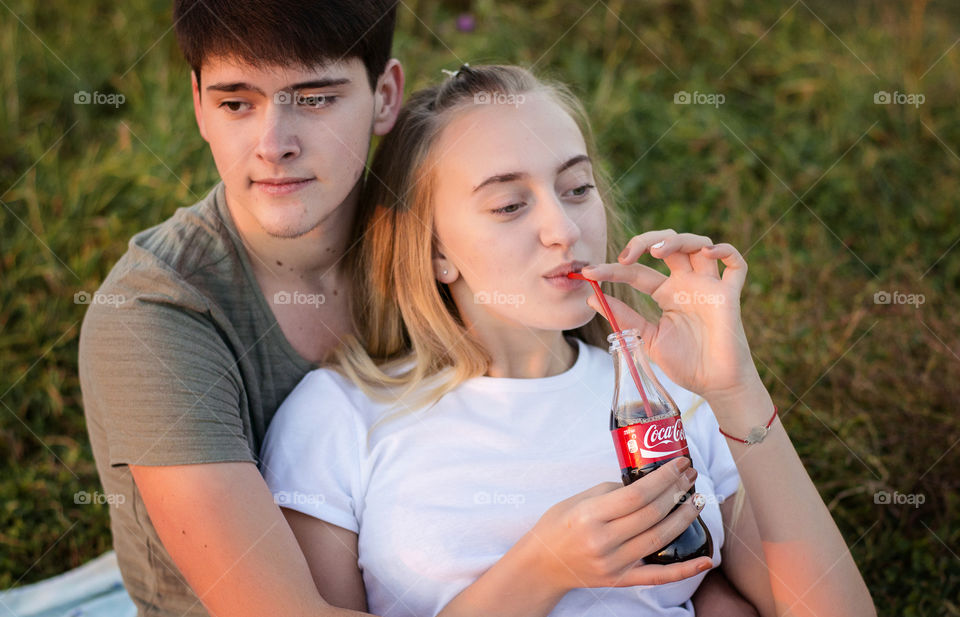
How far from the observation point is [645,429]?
7.22ft

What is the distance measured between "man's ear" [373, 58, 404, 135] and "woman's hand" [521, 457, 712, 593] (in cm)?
159

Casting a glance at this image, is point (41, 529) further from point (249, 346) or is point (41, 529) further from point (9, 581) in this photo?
point (249, 346)

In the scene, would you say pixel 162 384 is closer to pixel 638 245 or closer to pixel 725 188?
pixel 638 245

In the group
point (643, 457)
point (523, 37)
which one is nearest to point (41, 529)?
point (643, 457)

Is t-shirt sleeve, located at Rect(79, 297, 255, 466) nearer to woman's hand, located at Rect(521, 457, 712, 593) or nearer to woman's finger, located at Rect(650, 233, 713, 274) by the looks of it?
woman's hand, located at Rect(521, 457, 712, 593)

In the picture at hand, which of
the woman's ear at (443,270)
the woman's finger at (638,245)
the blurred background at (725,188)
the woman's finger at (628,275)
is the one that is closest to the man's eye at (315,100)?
the woman's ear at (443,270)

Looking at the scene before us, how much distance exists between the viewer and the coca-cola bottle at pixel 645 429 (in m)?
2.20

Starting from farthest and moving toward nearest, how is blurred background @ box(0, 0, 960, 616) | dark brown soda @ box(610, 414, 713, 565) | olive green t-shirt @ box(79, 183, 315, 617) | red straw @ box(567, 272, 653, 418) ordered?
blurred background @ box(0, 0, 960, 616), olive green t-shirt @ box(79, 183, 315, 617), red straw @ box(567, 272, 653, 418), dark brown soda @ box(610, 414, 713, 565)

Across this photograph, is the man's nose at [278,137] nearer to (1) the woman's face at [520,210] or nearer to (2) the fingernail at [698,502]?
(1) the woman's face at [520,210]

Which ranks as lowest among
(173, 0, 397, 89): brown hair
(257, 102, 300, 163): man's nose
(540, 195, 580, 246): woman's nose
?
(540, 195, 580, 246): woman's nose

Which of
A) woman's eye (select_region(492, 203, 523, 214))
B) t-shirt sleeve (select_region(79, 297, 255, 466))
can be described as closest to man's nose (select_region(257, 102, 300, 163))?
t-shirt sleeve (select_region(79, 297, 255, 466))

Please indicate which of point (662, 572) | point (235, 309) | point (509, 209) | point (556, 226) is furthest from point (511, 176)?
point (662, 572)

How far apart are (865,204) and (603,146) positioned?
1678 millimetres

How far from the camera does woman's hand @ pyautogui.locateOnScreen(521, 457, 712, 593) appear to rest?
2.12 m
